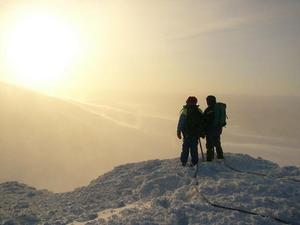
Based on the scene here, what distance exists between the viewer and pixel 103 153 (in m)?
135

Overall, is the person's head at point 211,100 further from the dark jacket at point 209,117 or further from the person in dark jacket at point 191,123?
the person in dark jacket at point 191,123

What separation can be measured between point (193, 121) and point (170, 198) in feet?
11.7

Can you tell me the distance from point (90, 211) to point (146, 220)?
2.84m

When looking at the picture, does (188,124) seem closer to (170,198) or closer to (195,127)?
(195,127)

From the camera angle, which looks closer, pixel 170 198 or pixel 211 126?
pixel 170 198

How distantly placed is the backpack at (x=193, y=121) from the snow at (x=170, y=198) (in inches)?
44.7

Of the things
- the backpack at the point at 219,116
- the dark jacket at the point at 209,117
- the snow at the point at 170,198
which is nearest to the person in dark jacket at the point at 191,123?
the dark jacket at the point at 209,117

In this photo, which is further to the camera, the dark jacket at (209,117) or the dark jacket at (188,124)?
the dark jacket at (209,117)

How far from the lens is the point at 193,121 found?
1436cm

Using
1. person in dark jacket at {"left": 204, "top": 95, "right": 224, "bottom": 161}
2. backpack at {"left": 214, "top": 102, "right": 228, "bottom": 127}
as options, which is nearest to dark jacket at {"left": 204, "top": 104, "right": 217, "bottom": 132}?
person in dark jacket at {"left": 204, "top": 95, "right": 224, "bottom": 161}

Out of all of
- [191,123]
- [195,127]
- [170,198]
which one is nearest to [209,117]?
[195,127]

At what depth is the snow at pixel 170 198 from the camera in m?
10.4

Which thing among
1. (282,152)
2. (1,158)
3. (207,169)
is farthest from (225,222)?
(282,152)

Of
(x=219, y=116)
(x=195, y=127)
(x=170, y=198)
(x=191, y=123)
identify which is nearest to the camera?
(x=170, y=198)
